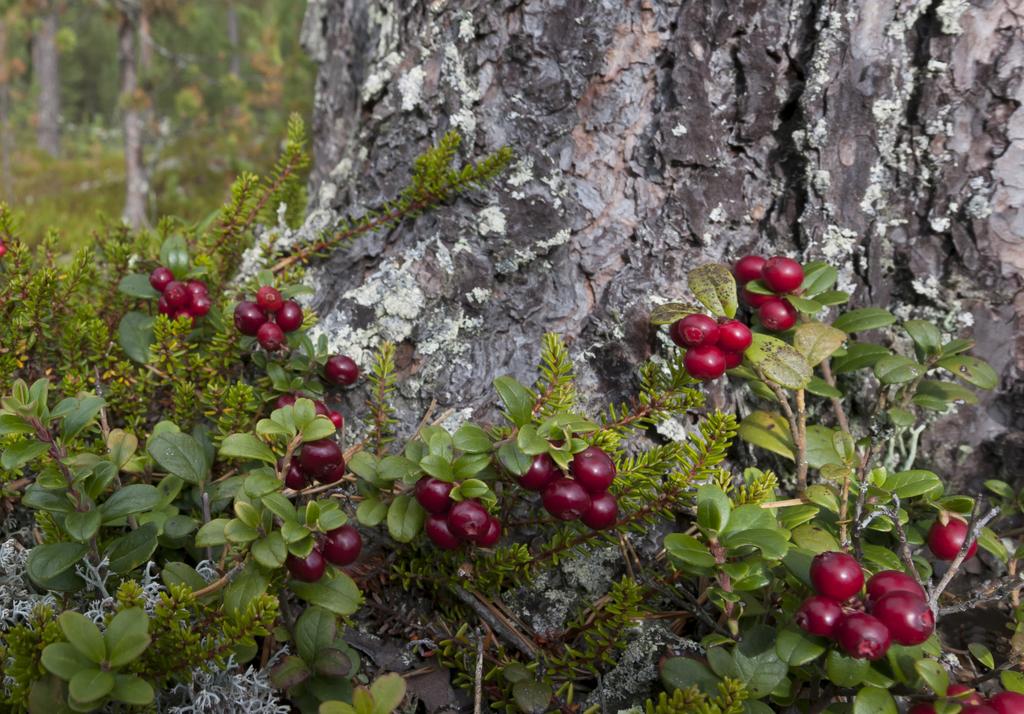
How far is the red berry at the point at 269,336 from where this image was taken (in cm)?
183

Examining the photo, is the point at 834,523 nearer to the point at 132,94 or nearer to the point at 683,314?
the point at 683,314

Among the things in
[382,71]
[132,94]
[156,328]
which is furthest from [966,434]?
[132,94]

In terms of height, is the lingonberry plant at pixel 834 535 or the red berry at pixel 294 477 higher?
the lingonberry plant at pixel 834 535

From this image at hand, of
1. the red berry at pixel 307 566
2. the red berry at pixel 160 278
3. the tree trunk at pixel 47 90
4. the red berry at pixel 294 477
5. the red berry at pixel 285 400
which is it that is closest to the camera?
the red berry at pixel 307 566

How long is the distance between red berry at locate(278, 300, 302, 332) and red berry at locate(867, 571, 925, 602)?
Result: 1.44m

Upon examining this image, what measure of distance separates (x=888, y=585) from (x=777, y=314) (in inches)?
30.0

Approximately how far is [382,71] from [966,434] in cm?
211

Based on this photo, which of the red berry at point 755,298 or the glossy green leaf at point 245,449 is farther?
the red berry at point 755,298

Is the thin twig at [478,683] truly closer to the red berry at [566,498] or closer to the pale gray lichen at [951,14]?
the red berry at [566,498]

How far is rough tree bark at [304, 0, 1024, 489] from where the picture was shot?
200 centimetres

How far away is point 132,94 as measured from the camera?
6109 millimetres

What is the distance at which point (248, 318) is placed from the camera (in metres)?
1.82

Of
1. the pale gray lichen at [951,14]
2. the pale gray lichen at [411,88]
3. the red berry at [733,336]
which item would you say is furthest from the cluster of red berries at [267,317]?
the pale gray lichen at [951,14]

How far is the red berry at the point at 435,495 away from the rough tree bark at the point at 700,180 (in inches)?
19.9
